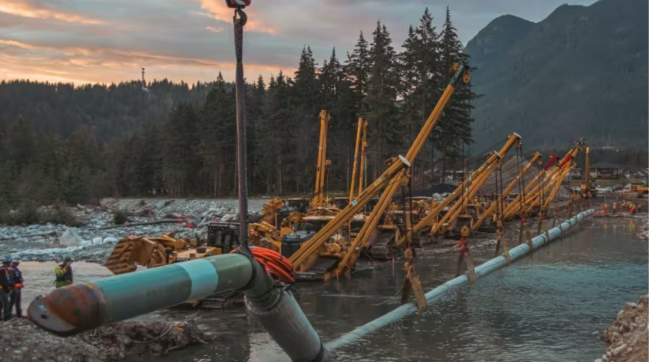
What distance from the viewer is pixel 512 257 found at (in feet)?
103

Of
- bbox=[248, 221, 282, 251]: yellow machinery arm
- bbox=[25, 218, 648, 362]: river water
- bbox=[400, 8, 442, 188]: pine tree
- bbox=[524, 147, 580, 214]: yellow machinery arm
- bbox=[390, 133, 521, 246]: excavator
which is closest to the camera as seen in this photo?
bbox=[25, 218, 648, 362]: river water

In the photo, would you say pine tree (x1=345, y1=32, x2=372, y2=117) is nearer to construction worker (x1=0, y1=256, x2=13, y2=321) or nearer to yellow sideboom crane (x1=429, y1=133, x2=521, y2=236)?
yellow sideboom crane (x1=429, y1=133, x2=521, y2=236)

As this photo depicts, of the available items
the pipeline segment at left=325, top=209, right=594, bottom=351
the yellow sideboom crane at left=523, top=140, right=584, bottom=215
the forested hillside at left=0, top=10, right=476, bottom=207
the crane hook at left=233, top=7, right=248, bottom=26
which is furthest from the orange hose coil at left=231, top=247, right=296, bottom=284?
the forested hillside at left=0, top=10, right=476, bottom=207

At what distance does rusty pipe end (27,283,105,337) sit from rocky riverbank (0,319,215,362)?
597 centimetres

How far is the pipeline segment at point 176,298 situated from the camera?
591cm

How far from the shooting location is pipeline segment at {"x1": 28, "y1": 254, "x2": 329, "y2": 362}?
5910mm

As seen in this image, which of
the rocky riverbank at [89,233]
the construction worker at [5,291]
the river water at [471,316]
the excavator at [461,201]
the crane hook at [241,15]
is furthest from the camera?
the rocky riverbank at [89,233]

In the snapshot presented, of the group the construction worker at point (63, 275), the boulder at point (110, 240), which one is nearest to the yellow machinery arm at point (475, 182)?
the construction worker at point (63, 275)

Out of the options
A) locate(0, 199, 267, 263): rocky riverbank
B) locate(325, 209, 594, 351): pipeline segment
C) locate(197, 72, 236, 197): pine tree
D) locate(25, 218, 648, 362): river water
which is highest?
locate(197, 72, 236, 197): pine tree

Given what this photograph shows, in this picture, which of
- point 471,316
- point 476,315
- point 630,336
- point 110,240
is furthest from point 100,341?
point 110,240

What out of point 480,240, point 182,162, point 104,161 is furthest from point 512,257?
point 104,161

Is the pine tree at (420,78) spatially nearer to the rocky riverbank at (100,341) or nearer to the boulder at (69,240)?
the boulder at (69,240)

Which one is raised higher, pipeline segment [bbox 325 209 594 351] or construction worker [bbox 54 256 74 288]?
construction worker [bbox 54 256 74 288]

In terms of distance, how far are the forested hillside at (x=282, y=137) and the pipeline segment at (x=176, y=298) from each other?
2208 inches
